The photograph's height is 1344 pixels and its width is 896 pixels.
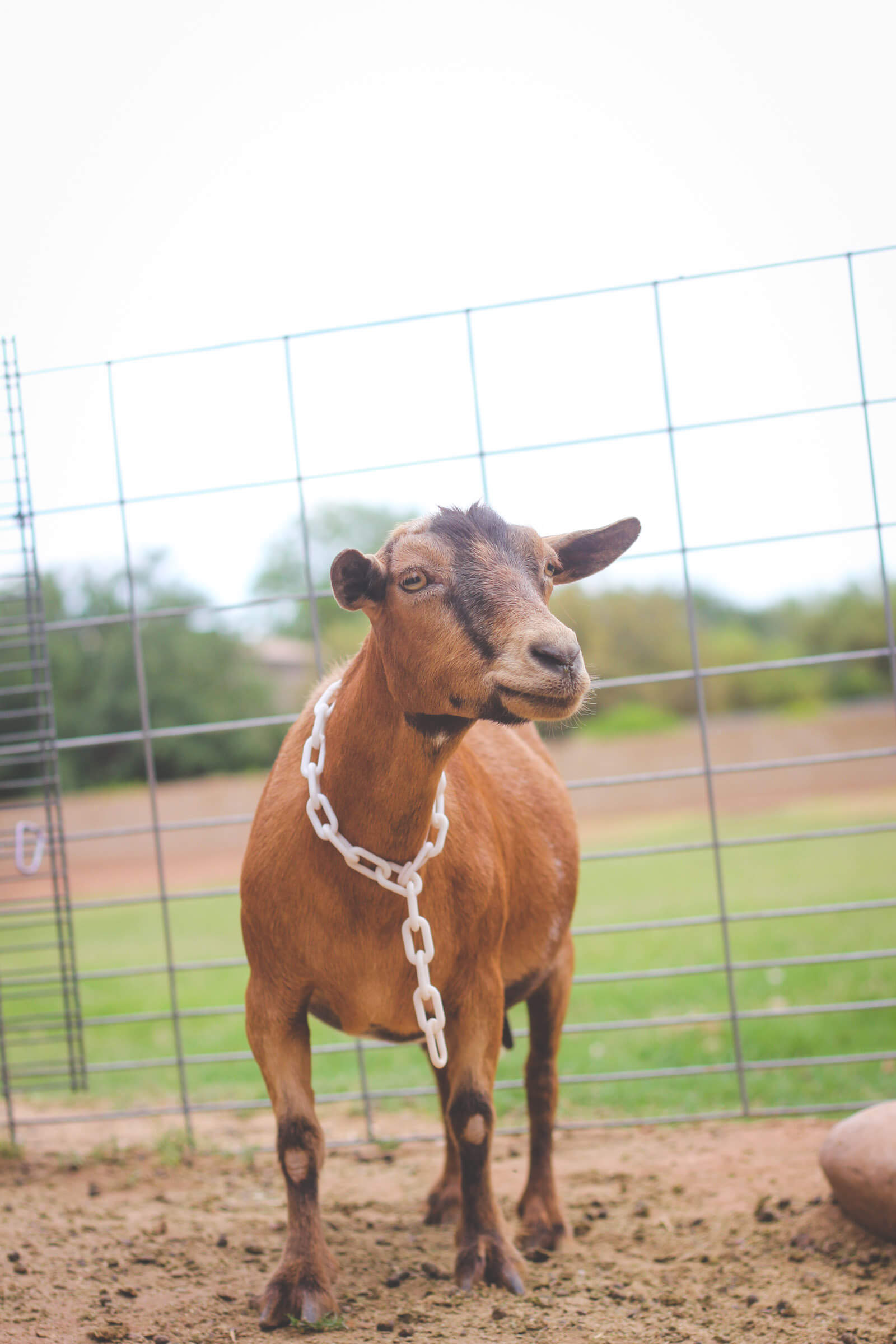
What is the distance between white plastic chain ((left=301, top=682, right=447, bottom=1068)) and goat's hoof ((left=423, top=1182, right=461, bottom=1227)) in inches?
51.9

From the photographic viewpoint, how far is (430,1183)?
5020 mm

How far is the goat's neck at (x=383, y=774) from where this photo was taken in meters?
3.38

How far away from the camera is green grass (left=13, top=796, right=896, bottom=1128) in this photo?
6.64 meters

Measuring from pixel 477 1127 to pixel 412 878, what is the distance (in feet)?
3.02

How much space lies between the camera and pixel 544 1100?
14.8 ft

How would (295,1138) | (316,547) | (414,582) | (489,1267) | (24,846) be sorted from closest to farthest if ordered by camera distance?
(414,582)
(295,1138)
(489,1267)
(24,846)
(316,547)

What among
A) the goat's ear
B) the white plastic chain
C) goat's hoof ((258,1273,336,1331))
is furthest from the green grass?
the goat's ear

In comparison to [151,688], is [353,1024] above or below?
below

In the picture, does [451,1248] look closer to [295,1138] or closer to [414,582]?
[295,1138]

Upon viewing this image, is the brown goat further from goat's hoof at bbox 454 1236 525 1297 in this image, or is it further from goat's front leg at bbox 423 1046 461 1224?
goat's front leg at bbox 423 1046 461 1224

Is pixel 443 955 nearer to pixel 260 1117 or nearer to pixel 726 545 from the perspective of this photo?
pixel 726 545

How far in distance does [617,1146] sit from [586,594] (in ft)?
113

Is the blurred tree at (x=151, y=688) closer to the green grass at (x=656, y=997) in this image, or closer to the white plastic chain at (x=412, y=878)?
the green grass at (x=656, y=997)

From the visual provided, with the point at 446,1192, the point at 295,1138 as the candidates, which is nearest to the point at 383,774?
the point at 295,1138
